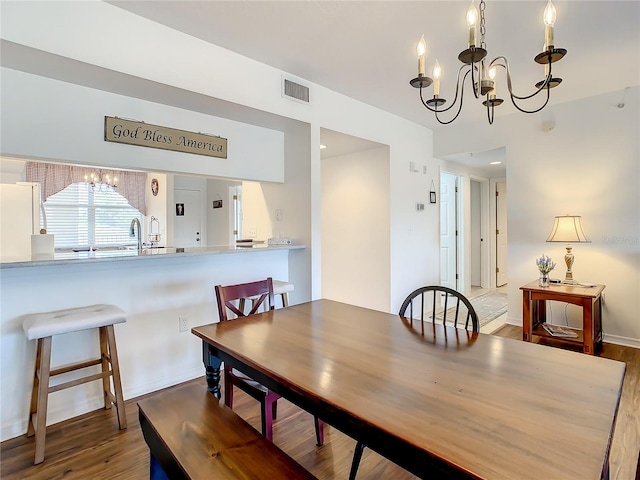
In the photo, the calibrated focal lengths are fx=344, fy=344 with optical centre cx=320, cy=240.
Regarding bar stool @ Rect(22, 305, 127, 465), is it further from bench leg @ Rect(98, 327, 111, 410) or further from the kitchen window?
the kitchen window

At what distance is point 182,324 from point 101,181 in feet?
17.9

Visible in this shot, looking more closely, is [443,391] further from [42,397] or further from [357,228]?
[357,228]

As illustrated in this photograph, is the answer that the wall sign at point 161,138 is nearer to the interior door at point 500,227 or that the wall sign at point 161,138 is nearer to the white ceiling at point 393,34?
the white ceiling at point 393,34

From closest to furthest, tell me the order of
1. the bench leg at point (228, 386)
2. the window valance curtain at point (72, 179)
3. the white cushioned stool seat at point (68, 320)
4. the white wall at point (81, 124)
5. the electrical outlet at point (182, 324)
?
the white cushioned stool seat at point (68, 320) → the bench leg at point (228, 386) → the white wall at point (81, 124) → the electrical outlet at point (182, 324) → the window valance curtain at point (72, 179)

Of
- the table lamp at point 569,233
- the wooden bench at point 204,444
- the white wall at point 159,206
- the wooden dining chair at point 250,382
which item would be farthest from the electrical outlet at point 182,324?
the white wall at point 159,206

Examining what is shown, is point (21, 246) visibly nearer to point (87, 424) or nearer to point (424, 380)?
point (87, 424)

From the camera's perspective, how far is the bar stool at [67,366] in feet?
5.90

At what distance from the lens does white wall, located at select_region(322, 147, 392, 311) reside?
4.19m

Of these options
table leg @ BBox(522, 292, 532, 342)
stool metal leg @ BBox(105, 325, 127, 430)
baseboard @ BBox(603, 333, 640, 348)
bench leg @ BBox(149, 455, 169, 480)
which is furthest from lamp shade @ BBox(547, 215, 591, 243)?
stool metal leg @ BBox(105, 325, 127, 430)

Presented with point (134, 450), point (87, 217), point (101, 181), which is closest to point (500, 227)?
point (134, 450)

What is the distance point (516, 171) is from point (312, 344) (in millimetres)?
3738

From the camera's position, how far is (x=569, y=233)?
3363mm

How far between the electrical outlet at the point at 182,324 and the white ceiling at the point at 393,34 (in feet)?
6.81

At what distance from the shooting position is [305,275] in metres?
3.24
